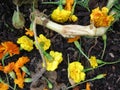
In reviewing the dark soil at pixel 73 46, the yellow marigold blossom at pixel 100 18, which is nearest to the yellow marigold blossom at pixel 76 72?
the dark soil at pixel 73 46

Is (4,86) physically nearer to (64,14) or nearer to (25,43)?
(25,43)

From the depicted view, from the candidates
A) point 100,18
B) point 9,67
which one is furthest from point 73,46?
point 9,67

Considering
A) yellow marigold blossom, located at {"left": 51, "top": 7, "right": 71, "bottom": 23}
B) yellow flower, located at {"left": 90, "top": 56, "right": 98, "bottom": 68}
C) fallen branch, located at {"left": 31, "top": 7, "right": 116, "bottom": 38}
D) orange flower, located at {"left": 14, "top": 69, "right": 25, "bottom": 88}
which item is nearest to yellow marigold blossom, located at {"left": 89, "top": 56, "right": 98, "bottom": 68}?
yellow flower, located at {"left": 90, "top": 56, "right": 98, "bottom": 68}

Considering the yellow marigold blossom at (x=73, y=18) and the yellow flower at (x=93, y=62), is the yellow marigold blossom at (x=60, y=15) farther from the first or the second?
the yellow flower at (x=93, y=62)

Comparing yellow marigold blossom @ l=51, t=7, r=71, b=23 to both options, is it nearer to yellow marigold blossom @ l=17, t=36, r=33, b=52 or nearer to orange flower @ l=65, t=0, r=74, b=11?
orange flower @ l=65, t=0, r=74, b=11

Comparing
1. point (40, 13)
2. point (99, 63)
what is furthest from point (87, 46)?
point (40, 13)

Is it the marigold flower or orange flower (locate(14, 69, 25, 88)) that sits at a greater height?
the marigold flower
